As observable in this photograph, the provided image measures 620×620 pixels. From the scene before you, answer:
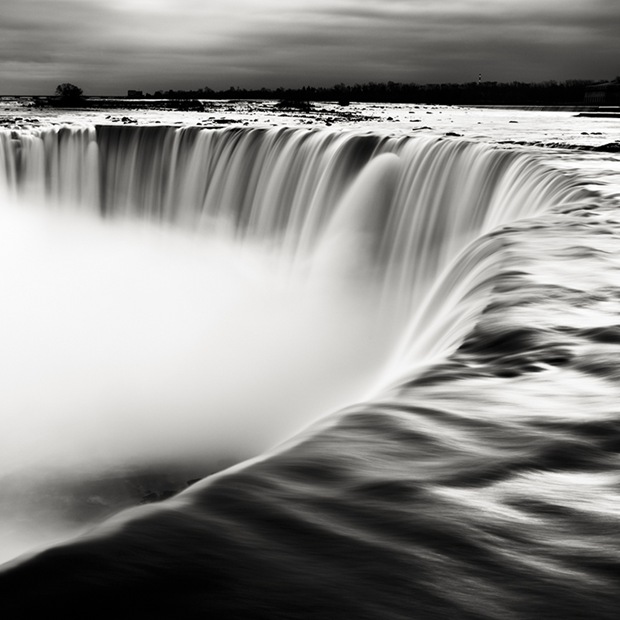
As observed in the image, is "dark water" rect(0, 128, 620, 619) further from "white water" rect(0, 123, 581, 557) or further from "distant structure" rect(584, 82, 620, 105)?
"distant structure" rect(584, 82, 620, 105)

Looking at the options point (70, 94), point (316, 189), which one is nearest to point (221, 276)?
point (316, 189)

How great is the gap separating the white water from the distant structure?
66.9 meters

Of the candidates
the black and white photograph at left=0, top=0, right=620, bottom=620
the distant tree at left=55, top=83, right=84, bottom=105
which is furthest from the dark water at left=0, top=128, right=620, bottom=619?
the distant tree at left=55, top=83, right=84, bottom=105

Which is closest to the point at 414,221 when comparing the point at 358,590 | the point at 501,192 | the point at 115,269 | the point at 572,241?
the point at 501,192

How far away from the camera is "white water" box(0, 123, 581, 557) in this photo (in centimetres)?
1052

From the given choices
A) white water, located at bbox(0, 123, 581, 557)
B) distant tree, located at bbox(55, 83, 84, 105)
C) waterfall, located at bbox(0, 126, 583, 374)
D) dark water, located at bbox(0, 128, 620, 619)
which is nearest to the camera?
dark water, located at bbox(0, 128, 620, 619)

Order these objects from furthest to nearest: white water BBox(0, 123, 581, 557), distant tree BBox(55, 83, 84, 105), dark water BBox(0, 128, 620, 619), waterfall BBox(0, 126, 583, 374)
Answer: distant tree BBox(55, 83, 84, 105) < waterfall BBox(0, 126, 583, 374) < white water BBox(0, 123, 581, 557) < dark water BBox(0, 128, 620, 619)

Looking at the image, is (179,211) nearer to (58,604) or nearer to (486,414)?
(486,414)

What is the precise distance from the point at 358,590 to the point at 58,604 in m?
0.83

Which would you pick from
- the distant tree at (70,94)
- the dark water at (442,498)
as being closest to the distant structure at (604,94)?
the distant tree at (70,94)

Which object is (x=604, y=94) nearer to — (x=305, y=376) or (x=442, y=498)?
(x=305, y=376)

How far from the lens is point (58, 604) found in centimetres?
212

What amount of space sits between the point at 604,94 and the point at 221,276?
240 feet

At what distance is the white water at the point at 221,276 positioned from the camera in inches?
414
